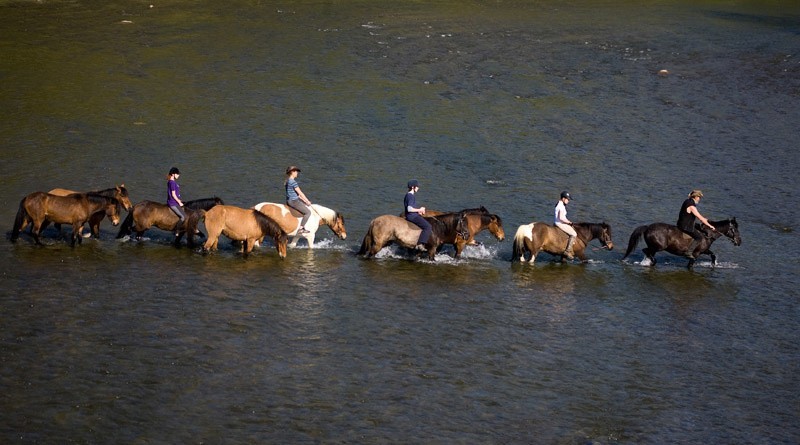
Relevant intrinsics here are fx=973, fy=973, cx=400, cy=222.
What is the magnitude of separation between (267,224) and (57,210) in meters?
5.05

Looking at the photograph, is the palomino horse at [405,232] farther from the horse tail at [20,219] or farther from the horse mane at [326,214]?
the horse tail at [20,219]

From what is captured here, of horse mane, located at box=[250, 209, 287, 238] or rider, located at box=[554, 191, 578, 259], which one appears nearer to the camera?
horse mane, located at box=[250, 209, 287, 238]

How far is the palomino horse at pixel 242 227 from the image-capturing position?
23.8 meters

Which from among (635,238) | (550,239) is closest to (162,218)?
(550,239)

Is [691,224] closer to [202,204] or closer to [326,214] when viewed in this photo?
[326,214]

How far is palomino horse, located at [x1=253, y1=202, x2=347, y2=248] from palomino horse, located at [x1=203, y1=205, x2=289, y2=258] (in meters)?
0.48

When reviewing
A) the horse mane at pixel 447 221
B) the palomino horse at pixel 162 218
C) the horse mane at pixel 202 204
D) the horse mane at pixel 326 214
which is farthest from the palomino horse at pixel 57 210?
the horse mane at pixel 447 221

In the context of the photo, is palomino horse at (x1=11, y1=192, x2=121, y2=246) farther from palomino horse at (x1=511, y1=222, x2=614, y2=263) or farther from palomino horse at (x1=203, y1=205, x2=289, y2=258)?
palomino horse at (x1=511, y1=222, x2=614, y2=263)

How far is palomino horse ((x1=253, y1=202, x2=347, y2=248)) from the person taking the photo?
81.4 ft

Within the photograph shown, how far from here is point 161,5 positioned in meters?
53.9

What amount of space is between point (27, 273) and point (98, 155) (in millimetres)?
12309

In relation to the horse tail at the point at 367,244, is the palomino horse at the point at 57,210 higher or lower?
higher

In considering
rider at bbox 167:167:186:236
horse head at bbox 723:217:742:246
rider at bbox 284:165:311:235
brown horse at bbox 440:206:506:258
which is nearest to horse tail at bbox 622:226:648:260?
horse head at bbox 723:217:742:246

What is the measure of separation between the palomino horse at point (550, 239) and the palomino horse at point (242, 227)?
242 inches
